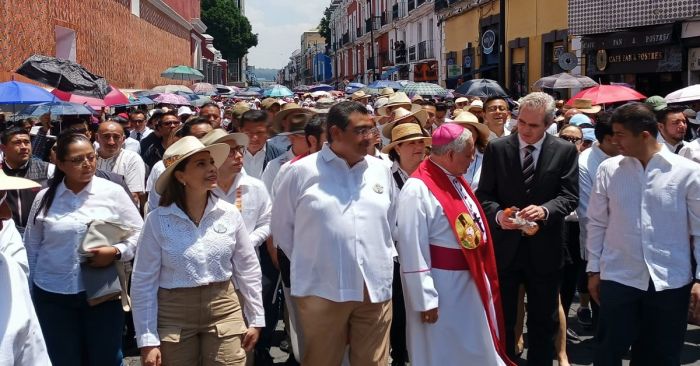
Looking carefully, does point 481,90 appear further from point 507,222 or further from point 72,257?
point 72,257

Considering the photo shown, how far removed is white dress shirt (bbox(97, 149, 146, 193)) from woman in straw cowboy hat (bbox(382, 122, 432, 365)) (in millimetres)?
2536

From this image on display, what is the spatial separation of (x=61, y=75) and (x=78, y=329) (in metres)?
4.73

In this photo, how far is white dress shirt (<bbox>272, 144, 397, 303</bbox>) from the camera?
4195mm

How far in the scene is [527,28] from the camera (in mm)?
24203

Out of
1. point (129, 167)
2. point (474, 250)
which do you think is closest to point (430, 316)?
point (474, 250)

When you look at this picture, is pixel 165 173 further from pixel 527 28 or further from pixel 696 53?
pixel 527 28

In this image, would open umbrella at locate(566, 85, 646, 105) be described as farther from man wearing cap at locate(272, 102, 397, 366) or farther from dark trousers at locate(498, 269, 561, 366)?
man wearing cap at locate(272, 102, 397, 366)

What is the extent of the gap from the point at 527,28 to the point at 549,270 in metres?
20.5

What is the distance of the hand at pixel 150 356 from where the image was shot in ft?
12.1

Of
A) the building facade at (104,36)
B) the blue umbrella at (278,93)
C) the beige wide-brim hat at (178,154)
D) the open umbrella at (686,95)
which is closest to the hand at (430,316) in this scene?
the beige wide-brim hat at (178,154)

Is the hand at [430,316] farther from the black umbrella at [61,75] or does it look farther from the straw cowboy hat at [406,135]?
A: the black umbrella at [61,75]

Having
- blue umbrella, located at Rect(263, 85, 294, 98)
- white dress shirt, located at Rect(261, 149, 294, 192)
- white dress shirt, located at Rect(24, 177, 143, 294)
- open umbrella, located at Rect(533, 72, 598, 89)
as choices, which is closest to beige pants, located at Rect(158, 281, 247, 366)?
white dress shirt, located at Rect(24, 177, 143, 294)

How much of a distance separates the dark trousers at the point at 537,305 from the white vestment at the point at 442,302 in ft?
2.52

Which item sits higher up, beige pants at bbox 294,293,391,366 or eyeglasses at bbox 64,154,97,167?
eyeglasses at bbox 64,154,97,167
